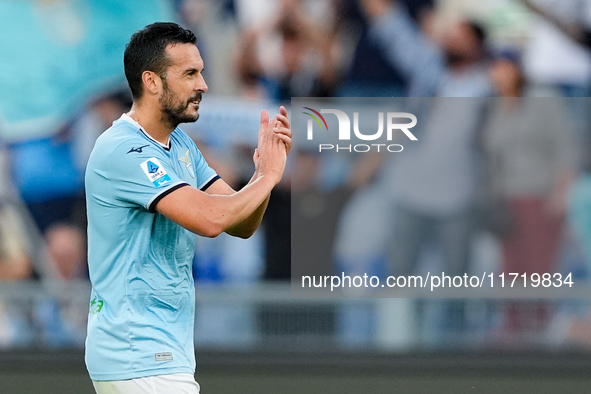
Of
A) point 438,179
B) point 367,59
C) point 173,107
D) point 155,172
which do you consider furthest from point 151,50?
point 438,179

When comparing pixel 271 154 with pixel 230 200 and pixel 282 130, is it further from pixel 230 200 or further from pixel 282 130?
pixel 230 200

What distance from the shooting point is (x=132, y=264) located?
8.75ft

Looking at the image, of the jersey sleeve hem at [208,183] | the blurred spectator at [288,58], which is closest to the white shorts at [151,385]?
the jersey sleeve hem at [208,183]

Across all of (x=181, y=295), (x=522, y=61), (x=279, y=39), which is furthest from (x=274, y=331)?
(x=181, y=295)

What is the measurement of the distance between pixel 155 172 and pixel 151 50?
1.40 feet

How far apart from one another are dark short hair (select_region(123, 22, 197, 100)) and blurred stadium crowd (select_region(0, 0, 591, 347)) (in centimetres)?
287

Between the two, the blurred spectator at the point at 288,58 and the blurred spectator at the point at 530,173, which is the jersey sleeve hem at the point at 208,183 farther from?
the blurred spectator at the point at 530,173

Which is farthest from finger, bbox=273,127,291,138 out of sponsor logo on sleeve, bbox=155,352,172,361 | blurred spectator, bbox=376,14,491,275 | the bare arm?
blurred spectator, bbox=376,14,491,275

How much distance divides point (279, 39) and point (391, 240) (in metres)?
1.54

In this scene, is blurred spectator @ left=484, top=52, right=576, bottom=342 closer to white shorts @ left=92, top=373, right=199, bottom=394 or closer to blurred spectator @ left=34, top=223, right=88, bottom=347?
blurred spectator @ left=34, top=223, right=88, bottom=347

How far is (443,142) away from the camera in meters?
5.75

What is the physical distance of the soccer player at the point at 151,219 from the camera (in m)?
2.64

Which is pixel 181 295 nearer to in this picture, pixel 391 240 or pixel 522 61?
pixel 391 240

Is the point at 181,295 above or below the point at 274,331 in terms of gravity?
above
